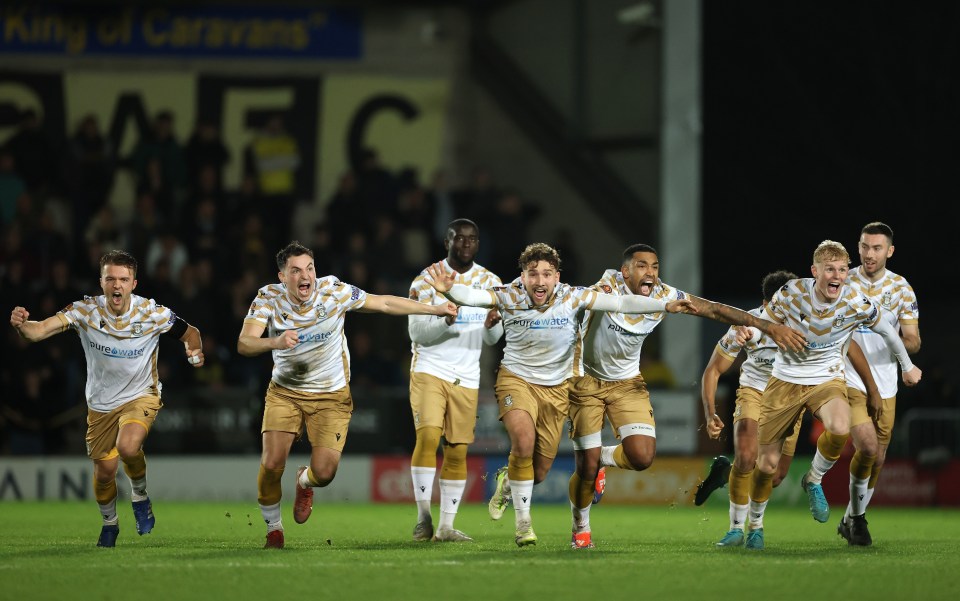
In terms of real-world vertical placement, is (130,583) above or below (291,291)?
below

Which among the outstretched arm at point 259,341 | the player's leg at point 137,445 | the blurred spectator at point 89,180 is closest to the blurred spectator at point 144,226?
the blurred spectator at point 89,180

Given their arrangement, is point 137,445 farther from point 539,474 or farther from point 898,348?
point 898,348

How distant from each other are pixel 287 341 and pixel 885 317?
4.54 metres

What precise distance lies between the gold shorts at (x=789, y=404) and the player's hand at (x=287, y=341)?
3376mm

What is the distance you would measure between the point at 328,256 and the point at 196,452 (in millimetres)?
3283

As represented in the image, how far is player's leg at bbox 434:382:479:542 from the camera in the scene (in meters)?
10.6

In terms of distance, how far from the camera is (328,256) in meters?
19.0

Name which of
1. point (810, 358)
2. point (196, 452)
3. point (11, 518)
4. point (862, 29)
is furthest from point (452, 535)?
point (862, 29)

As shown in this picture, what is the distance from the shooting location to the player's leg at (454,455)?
1065 centimetres

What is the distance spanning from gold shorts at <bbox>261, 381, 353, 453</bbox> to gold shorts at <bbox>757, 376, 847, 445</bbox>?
2.91 meters

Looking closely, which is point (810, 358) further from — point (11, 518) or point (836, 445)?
point (11, 518)

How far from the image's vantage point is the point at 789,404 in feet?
34.3

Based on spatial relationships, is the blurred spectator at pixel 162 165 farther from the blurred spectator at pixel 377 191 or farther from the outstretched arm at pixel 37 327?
the outstretched arm at pixel 37 327

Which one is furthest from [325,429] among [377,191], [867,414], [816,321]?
[377,191]
